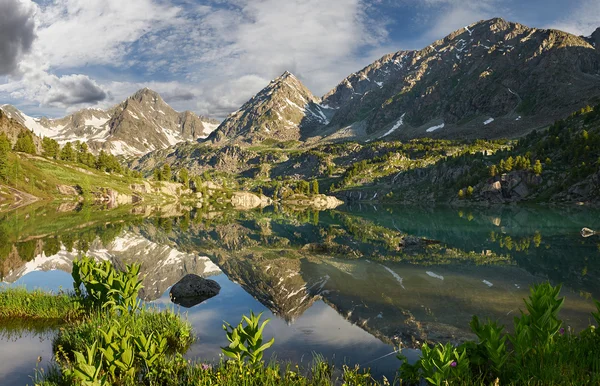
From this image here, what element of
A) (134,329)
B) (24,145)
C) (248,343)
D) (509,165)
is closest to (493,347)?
(248,343)


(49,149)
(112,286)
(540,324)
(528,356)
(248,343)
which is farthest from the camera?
(49,149)

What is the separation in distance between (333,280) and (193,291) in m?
11.9

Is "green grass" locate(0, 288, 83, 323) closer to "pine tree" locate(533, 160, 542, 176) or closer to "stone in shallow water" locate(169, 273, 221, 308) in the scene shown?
"stone in shallow water" locate(169, 273, 221, 308)

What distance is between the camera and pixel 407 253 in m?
43.9

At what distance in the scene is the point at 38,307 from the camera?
17.3m

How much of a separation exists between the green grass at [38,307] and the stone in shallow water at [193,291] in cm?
667

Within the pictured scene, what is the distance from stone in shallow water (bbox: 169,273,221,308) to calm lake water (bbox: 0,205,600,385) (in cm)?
74

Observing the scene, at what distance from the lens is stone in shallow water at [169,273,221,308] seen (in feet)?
77.4

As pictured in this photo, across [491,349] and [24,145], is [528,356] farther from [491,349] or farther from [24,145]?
[24,145]

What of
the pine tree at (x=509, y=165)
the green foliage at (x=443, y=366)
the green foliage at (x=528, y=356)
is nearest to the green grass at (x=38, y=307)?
the green foliage at (x=443, y=366)

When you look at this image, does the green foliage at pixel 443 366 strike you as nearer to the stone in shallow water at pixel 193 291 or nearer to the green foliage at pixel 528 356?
the green foliage at pixel 528 356

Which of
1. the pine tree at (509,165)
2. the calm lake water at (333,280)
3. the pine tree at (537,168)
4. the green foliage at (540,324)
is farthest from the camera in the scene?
the pine tree at (509,165)

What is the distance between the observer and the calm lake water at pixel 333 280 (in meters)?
15.9

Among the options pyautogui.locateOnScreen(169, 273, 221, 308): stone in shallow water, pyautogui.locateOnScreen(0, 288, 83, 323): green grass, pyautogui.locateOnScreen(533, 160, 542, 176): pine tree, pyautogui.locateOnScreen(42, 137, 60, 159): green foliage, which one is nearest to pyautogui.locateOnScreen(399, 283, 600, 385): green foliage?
pyautogui.locateOnScreen(0, 288, 83, 323): green grass
